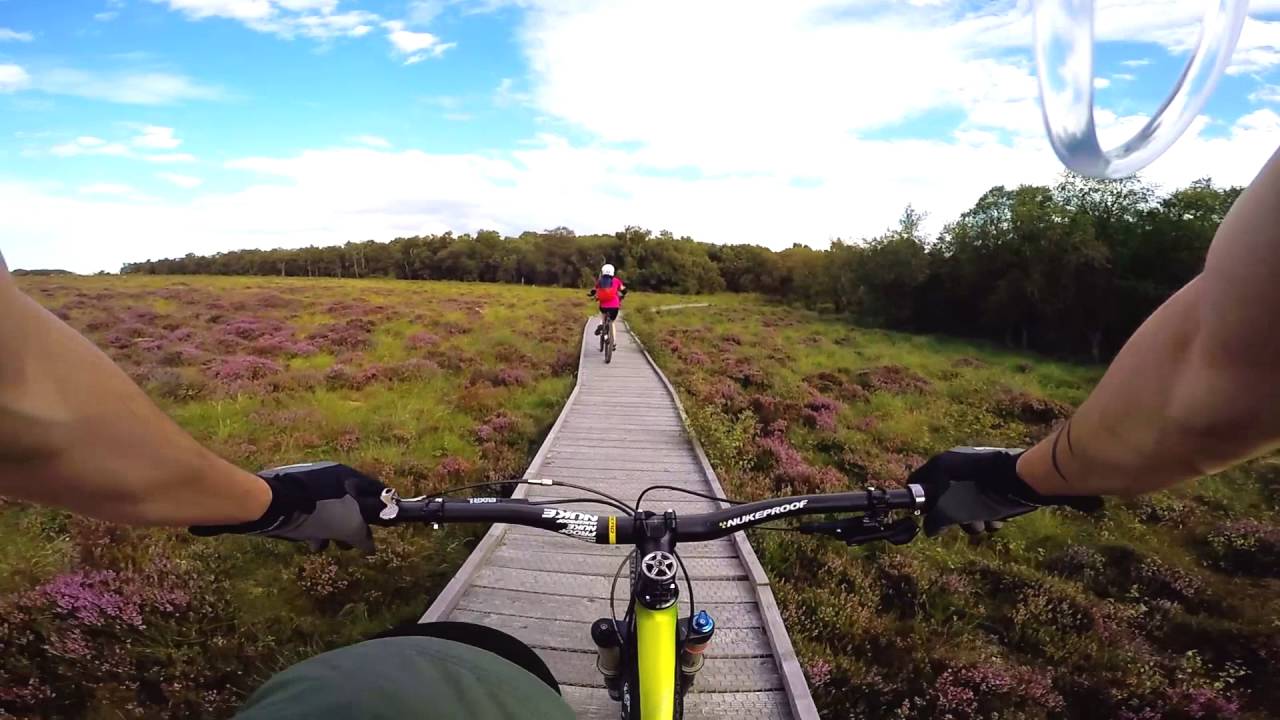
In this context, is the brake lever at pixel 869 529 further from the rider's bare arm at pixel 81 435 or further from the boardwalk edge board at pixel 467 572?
the boardwalk edge board at pixel 467 572

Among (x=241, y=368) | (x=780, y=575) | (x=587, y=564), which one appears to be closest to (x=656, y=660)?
(x=587, y=564)

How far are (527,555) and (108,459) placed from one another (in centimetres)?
413

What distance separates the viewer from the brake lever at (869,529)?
1791 mm

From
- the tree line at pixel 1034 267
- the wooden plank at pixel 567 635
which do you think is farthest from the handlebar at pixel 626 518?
the tree line at pixel 1034 267

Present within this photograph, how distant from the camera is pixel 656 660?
1663 mm

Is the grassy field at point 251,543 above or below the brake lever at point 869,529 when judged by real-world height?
below

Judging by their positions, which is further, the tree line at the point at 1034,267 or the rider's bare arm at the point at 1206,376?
the tree line at the point at 1034,267

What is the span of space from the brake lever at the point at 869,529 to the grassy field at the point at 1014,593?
2345 millimetres

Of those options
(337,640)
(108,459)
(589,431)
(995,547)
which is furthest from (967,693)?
(589,431)

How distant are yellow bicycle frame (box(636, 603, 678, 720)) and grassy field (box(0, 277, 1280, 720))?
8.07ft

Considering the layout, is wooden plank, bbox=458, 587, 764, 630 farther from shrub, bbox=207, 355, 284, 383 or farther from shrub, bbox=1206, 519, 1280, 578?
shrub, bbox=207, 355, 284, 383

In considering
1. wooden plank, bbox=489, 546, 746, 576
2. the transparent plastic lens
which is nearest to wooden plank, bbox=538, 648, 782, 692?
wooden plank, bbox=489, 546, 746, 576

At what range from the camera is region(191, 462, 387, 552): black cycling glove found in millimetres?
1465

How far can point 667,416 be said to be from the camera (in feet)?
30.8
